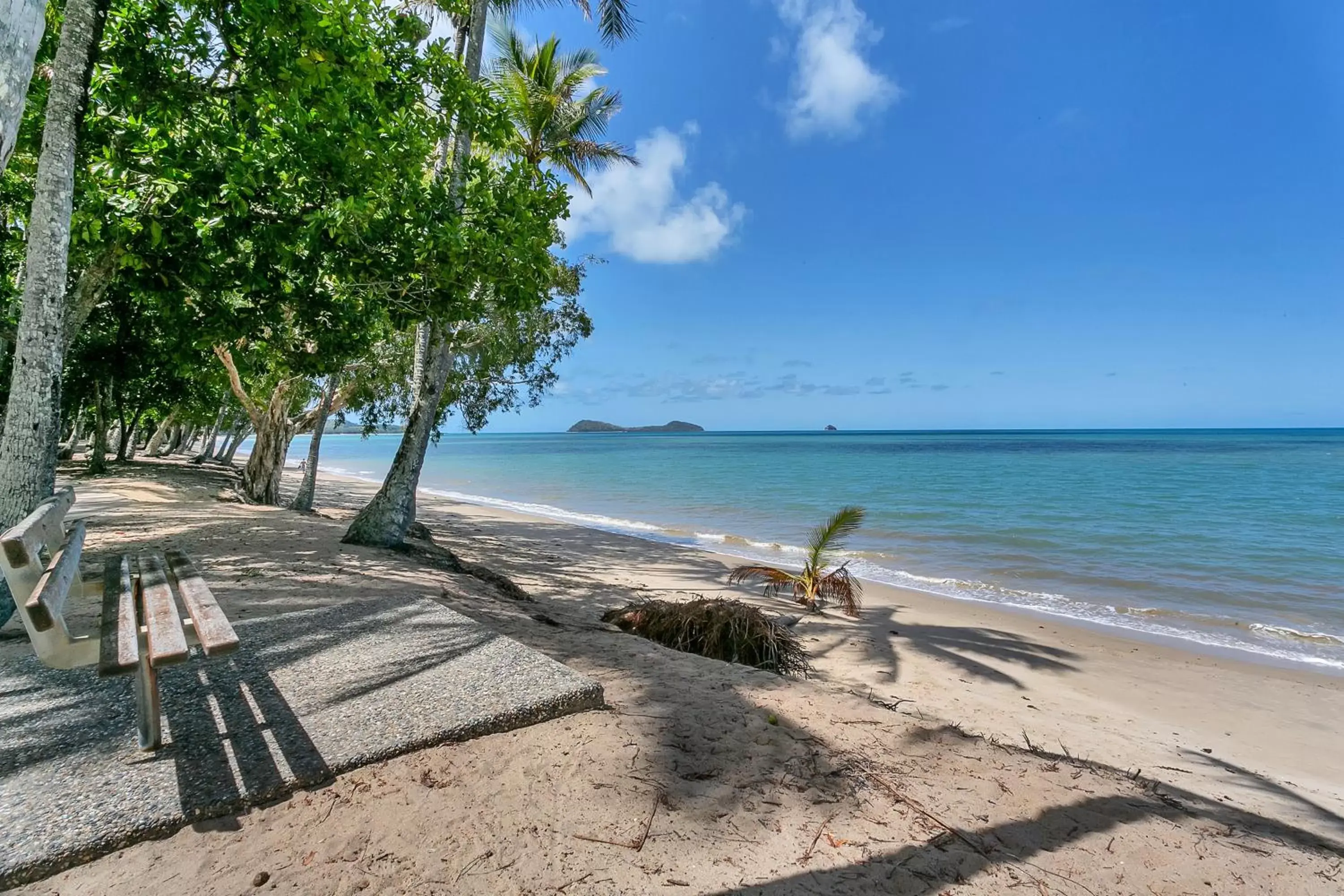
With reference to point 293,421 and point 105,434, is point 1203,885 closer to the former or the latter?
point 293,421

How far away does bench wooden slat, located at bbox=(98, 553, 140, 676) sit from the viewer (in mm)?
2090

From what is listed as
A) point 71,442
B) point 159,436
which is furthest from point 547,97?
point 159,436

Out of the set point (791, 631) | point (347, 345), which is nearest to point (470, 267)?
point (347, 345)

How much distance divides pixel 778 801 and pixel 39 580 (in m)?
3.22

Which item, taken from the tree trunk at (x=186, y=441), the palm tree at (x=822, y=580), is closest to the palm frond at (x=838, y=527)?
the palm tree at (x=822, y=580)

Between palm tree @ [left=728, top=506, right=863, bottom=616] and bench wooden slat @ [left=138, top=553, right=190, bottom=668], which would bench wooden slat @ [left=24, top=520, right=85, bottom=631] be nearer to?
bench wooden slat @ [left=138, top=553, right=190, bottom=668]

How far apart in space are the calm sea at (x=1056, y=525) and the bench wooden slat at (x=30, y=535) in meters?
9.87

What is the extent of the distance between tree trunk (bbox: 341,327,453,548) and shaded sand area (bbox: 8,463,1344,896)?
→ 98.1 inches

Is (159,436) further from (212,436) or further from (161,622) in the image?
(161,622)

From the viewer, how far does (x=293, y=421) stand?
47.0 ft

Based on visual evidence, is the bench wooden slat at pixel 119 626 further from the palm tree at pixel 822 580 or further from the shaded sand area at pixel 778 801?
the palm tree at pixel 822 580

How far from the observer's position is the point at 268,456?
14117 mm

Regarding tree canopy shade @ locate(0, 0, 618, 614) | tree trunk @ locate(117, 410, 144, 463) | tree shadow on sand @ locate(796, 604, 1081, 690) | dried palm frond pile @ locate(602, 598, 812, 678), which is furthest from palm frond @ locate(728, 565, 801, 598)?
tree trunk @ locate(117, 410, 144, 463)

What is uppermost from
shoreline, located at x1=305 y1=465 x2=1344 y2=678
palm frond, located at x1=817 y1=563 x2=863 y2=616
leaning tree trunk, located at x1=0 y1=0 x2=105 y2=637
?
leaning tree trunk, located at x1=0 y1=0 x2=105 y2=637
